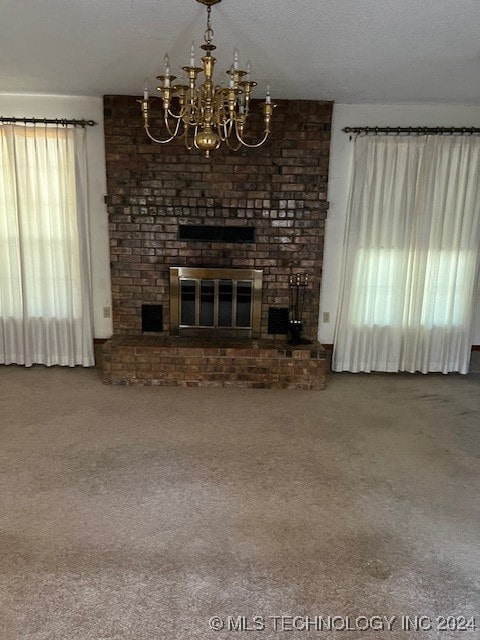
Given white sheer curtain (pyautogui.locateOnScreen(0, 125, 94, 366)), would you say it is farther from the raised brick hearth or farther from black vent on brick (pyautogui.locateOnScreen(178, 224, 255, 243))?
black vent on brick (pyautogui.locateOnScreen(178, 224, 255, 243))

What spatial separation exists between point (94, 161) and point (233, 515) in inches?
129

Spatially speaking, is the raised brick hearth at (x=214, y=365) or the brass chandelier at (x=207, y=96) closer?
the brass chandelier at (x=207, y=96)

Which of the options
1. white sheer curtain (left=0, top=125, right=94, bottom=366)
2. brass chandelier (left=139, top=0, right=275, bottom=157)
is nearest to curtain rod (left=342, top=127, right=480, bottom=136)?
brass chandelier (left=139, top=0, right=275, bottom=157)

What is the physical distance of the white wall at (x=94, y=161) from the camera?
3967 millimetres

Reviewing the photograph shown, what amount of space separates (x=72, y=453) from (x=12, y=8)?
2.44 m

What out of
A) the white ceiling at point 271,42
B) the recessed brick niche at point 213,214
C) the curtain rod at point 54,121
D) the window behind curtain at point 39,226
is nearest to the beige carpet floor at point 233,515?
the recessed brick niche at point 213,214

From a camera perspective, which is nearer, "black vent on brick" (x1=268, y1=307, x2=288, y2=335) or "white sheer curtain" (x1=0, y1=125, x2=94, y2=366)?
"white sheer curtain" (x1=0, y1=125, x2=94, y2=366)

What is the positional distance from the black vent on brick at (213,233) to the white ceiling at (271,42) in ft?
3.86

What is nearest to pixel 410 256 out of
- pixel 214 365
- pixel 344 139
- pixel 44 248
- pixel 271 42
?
pixel 344 139

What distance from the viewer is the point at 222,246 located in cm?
423

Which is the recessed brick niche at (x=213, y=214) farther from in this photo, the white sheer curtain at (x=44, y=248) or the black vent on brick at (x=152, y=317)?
the white sheer curtain at (x=44, y=248)

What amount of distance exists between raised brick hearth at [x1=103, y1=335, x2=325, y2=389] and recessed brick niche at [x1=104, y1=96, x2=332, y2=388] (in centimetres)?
1

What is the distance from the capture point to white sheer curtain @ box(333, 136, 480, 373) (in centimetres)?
406

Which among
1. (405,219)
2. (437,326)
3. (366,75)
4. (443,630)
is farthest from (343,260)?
(443,630)
